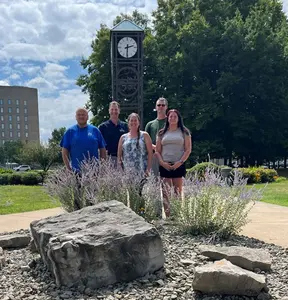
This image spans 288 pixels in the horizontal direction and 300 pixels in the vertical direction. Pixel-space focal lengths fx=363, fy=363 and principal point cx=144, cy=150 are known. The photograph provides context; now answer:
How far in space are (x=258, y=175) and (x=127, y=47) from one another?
19.6 feet

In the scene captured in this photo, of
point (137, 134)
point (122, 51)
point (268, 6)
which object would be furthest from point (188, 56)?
point (137, 134)

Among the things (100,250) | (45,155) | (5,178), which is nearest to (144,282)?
(100,250)

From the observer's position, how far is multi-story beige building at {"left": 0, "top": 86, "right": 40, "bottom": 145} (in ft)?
318

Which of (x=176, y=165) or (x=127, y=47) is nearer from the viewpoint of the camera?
(x=176, y=165)

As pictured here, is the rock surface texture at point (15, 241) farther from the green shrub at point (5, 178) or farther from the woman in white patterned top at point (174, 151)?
the green shrub at point (5, 178)

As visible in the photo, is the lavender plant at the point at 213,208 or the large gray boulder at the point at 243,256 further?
the lavender plant at the point at 213,208

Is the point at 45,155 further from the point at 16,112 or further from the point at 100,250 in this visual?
the point at 16,112

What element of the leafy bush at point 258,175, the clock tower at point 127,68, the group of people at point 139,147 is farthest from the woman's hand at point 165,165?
the leafy bush at point 258,175

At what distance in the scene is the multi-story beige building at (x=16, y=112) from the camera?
9706cm

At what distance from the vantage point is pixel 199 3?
20.9 m

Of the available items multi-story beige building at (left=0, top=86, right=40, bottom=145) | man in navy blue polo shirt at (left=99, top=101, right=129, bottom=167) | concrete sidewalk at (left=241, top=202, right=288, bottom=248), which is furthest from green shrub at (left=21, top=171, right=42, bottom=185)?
multi-story beige building at (left=0, top=86, right=40, bottom=145)

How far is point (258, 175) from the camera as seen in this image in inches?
476

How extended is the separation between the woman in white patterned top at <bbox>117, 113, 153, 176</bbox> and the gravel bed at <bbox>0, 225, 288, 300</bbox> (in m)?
1.36

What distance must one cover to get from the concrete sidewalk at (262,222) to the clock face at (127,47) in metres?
5.58
